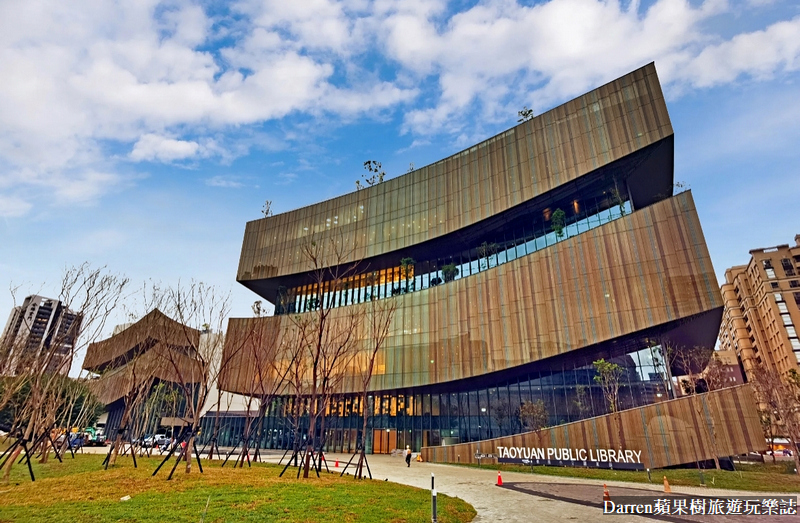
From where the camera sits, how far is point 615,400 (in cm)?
2895

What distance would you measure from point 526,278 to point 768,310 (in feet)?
276

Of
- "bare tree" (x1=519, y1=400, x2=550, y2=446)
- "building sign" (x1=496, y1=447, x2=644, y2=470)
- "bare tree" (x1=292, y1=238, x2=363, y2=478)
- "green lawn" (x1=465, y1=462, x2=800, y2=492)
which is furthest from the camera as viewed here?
"bare tree" (x1=519, y1=400, x2=550, y2=446)

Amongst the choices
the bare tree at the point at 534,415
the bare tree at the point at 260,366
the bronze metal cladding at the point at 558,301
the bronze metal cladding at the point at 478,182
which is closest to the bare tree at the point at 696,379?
the bronze metal cladding at the point at 558,301

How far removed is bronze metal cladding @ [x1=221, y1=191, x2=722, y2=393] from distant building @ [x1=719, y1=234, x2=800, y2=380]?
228 feet

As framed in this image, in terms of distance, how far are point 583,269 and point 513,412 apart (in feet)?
45.6

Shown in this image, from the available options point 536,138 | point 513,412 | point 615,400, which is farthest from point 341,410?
point 536,138

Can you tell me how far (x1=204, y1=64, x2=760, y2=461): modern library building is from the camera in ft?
94.1

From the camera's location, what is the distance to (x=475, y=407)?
37.1 meters

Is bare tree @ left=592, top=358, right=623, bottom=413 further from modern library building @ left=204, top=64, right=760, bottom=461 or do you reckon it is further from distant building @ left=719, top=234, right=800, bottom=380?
distant building @ left=719, top=234, right=800, bottom=380

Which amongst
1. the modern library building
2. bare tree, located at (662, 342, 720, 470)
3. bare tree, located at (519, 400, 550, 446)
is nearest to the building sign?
bare tree, located at (519, 400, 550, 446)

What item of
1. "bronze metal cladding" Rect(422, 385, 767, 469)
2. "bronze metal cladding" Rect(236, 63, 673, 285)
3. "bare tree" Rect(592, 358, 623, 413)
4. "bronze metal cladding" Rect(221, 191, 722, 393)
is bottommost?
"bronze metal cladding" Rect(422, 385, 767, 469)

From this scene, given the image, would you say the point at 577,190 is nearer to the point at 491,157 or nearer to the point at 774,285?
the point at 491,157

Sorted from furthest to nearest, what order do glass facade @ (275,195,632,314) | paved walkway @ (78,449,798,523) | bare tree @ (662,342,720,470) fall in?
glass facade @ (275,195,632,314) < bare tree @ (662,342,720,470) < paved walkway @ (78,449,798,523)

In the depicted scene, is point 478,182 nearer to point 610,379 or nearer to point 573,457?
point 610,379
